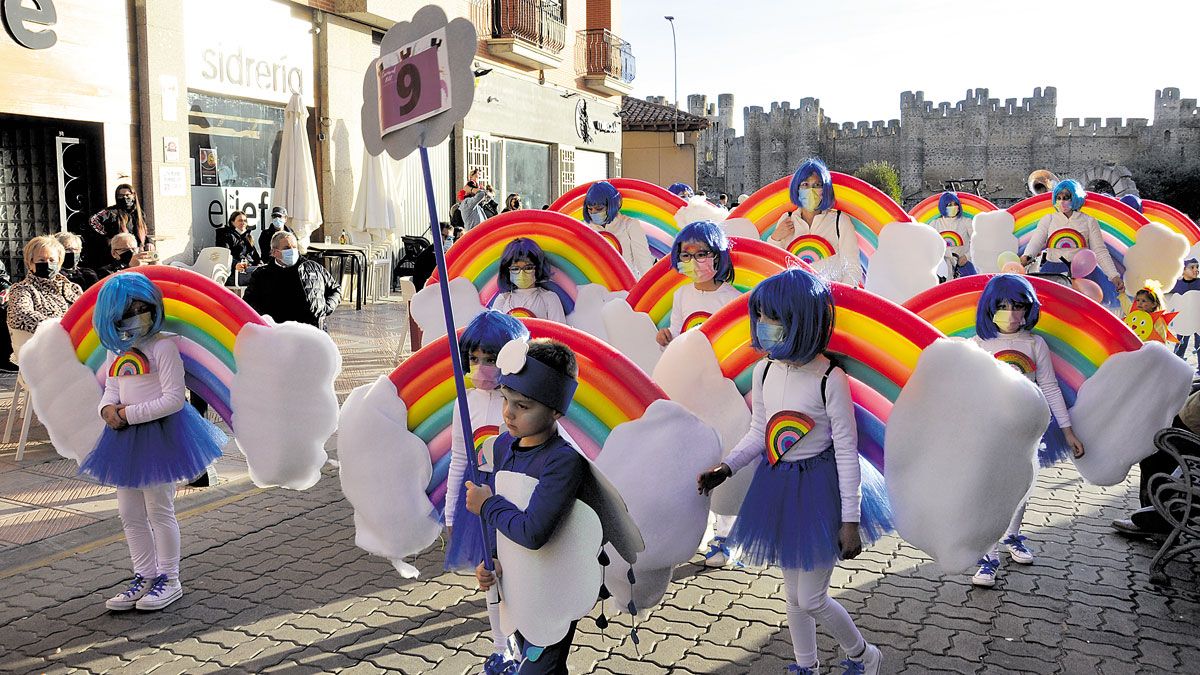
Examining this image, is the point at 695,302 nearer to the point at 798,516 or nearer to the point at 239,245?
the point at 798,516

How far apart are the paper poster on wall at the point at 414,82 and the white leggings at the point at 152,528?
241 centimetres

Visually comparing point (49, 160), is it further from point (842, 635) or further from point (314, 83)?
point (842, 635)

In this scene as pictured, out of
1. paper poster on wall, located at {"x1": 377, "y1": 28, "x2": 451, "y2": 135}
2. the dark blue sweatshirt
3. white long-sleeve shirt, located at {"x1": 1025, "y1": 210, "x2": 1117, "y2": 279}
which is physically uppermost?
paper poster on wall, located at {"x1": 377, "y1": 28, "x2": 451, "y2": 135}

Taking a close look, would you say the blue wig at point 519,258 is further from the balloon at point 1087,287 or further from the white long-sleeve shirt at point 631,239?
the balloon at point 1087,287

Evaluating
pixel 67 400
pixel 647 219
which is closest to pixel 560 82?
pixel 647 219

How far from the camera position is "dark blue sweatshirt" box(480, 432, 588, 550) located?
9.49ft

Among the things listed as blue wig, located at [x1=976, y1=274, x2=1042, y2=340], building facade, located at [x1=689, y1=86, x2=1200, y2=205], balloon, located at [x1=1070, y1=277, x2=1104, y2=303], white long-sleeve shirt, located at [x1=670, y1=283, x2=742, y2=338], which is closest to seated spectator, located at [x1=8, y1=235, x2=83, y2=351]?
white long-sleeve shirt, located at [x1=670, y1=283, x2=742, y2=338]

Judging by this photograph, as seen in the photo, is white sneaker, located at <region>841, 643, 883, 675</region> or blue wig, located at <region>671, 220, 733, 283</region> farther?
blue wig, located at <region>671, 220, 733, 283</region>

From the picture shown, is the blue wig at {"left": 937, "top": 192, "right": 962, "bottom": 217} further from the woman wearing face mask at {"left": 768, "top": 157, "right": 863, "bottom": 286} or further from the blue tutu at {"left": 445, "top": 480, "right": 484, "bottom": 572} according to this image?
the blue tutu at {"left": 445, "top": 480, "right": 484, "bottom": 572}

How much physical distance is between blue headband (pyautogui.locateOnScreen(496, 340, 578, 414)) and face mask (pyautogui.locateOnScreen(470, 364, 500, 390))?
0.60 m

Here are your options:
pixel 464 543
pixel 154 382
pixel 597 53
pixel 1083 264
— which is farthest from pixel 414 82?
pixel 597 53

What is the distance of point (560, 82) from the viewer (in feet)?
88.4

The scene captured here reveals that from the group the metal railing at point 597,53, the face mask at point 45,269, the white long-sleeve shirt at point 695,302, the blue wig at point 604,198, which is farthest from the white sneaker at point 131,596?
the metal railing at point 597,53

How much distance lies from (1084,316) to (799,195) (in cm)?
312
